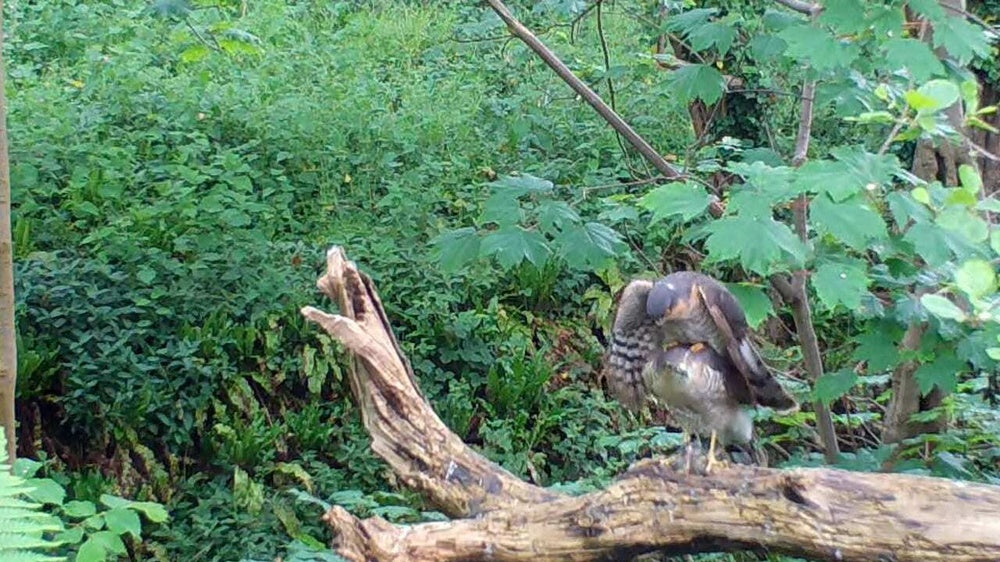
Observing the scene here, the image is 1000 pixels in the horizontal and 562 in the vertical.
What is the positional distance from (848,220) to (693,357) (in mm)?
657

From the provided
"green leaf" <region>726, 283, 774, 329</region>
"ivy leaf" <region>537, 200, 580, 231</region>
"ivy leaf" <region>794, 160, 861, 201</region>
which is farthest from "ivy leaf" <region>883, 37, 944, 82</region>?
"ivy leaf" <region>537, 200, 580, 231</region>

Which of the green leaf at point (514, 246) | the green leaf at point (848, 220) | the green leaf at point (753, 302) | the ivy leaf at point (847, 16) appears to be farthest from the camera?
the green leaf at point (514, 246)

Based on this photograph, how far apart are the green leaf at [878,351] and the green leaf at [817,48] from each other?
32.9 inches

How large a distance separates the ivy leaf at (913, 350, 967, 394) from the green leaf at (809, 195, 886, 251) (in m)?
0.78

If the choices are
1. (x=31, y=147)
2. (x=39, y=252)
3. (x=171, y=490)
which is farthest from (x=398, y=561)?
(x=31, y=147)

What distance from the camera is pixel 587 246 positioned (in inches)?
142

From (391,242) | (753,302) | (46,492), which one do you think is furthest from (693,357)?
(391,242)

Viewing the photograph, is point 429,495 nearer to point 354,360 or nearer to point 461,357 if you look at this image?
point 354,360

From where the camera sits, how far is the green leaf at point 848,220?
2521 millimetres

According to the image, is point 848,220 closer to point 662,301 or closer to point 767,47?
point 662,301

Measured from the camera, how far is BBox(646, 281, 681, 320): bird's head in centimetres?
287

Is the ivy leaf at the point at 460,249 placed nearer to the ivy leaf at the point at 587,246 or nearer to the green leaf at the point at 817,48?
the ivy leaf at the point at 587,246

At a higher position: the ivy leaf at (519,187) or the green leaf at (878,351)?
the ivy leaf at (519,187)

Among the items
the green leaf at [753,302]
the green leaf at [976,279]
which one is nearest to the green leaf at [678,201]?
the green leaf at [753,302]
